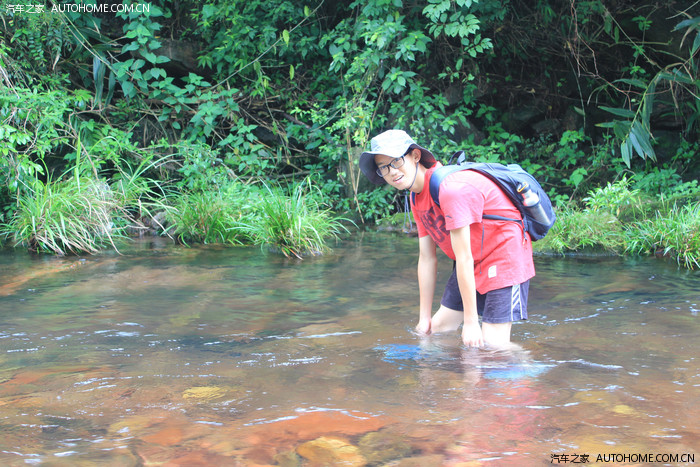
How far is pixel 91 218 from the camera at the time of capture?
22.8 feet

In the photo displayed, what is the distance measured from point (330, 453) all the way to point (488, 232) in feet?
4.62

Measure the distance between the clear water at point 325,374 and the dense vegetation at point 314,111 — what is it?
1753mm

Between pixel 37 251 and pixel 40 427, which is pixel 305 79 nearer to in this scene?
pixel 37 251

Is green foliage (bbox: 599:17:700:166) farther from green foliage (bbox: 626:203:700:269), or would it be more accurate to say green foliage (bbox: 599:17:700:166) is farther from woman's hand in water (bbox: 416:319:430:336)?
woman's hand in water (bbox: 416:319:430:336)

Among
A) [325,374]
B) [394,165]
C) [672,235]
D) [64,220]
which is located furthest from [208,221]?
[672,235]

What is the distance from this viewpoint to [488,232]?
3213 millimetres

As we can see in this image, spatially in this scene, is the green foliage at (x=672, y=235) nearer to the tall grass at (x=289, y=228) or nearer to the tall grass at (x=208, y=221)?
the tall grass at (x=289, y=228)

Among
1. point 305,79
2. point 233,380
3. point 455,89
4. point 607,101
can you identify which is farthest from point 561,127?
point 233,380

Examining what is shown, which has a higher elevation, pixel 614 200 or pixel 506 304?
pixel 614 200

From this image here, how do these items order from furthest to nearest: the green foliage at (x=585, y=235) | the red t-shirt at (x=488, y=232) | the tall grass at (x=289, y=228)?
the tall grass at (x=289, y=228) < the green foliage at (x=585, y=235) < the red t-shirt at (x=488, y=232)

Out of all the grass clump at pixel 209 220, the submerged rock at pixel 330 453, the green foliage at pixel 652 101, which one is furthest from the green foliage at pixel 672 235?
the submerged rock at pixel 330 453

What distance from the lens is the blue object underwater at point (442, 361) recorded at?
325 cm

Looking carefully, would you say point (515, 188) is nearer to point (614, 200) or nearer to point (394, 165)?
point (394, 165)

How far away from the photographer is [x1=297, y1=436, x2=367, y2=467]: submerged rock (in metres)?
2.35
